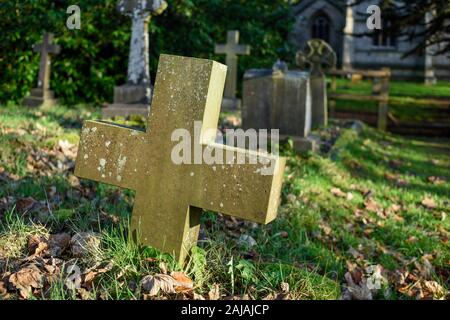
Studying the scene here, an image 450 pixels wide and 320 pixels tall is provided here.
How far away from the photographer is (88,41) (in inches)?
413

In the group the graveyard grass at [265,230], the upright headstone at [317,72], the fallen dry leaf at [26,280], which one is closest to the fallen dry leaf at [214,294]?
the graveyard grass at [265,230]

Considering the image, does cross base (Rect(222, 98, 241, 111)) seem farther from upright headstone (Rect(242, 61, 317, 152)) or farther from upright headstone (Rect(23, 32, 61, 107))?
upright headstone (Rect(23, 32, 61, 107))

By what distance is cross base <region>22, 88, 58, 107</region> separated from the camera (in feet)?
32.1

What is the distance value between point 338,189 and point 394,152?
4098mm

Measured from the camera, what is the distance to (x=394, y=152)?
934cm

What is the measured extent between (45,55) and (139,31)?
280cm

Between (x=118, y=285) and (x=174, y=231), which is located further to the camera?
(x=174, y=231)

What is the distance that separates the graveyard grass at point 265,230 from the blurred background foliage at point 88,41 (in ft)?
10.7

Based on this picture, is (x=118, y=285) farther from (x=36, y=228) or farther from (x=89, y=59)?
(x=89, y=59)

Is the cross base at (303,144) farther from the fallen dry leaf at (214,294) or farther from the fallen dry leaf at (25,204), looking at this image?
the fallen dry leaf at (214,294)

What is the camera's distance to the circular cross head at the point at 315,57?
1070cm

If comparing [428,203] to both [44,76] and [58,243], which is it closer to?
[58,243]

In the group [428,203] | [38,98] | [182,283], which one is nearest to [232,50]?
[38,98]
